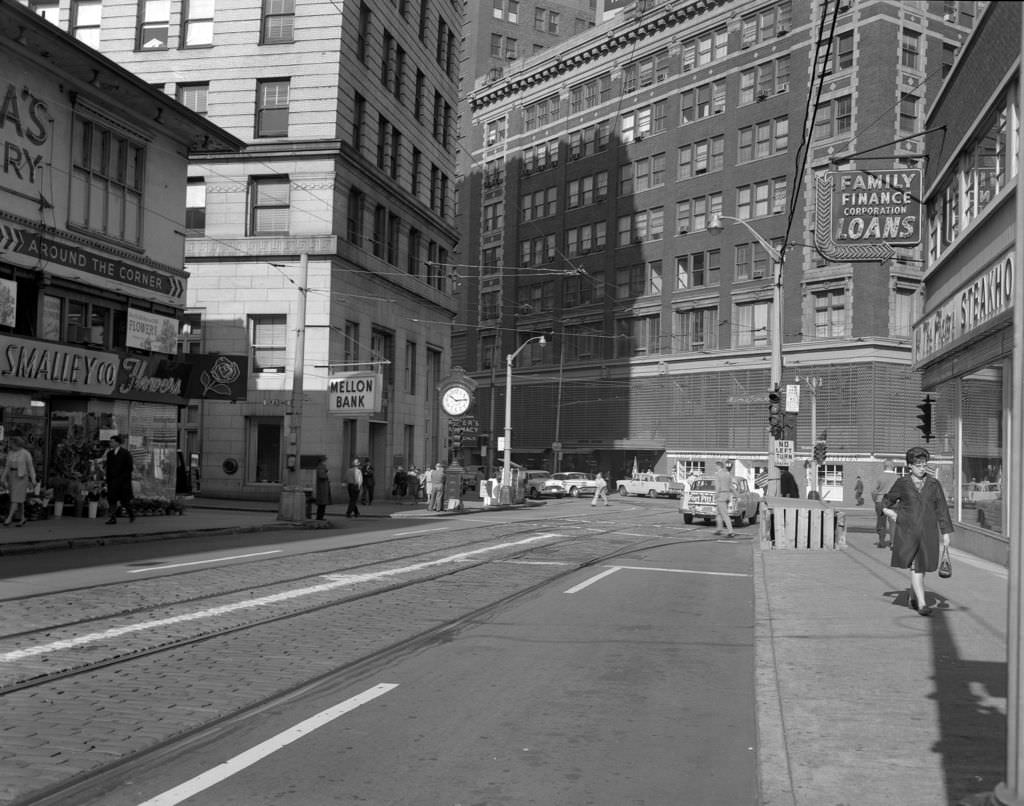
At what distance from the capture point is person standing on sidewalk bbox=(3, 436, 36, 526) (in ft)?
66.0

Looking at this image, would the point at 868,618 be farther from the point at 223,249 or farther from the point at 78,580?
the point at 223,249

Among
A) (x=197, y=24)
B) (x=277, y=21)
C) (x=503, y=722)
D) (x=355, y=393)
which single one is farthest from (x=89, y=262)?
(x=503, y=722)

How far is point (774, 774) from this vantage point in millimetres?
5586

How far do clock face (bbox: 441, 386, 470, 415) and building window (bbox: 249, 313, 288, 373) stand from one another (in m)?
6.20

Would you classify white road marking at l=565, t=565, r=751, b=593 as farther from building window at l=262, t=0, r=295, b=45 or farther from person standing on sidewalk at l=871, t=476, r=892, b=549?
building window at l=262, t=0, r=295, b=45

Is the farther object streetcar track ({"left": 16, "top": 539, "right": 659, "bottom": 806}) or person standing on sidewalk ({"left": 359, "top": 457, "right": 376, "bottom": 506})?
person standing on sidewalk ({"left": 359, "top": 457, "right": 376, "bottom": 506})

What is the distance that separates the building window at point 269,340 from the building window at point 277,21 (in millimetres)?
10335

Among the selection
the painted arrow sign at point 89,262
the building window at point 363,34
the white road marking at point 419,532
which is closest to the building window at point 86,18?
the building window at point 363,34

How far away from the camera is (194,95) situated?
3897 cm

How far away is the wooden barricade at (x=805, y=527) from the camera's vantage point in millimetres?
20547

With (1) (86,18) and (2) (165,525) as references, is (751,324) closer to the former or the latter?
(1) (86,18)

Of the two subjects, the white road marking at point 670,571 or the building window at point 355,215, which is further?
the building window at point 355,215

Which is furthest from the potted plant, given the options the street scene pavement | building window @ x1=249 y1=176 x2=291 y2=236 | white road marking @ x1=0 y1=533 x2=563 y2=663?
building window @ x1=249 y1=176 x2=291 y2=236

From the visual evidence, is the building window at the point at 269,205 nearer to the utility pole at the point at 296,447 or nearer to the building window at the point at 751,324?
the utility pole at the point at 296,447
